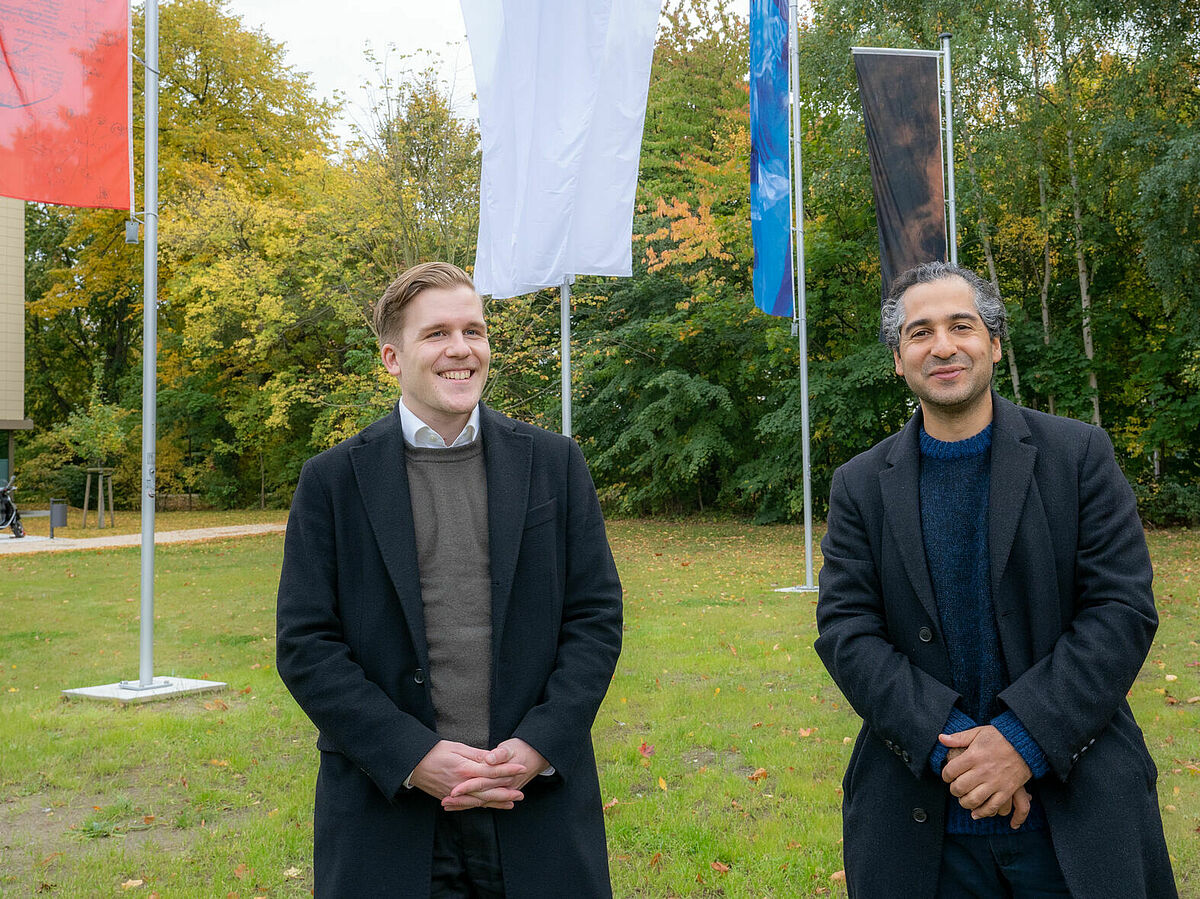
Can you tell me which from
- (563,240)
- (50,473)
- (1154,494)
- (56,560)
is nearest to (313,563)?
(563,240)

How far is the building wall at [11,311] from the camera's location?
26734 mm

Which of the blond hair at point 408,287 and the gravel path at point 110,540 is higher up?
the blond hair at point 408,287

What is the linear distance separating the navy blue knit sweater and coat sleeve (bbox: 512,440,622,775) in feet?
2.55

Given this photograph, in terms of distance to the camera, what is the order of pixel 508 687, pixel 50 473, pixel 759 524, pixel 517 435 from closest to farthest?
pixel 508 687 → pixel 517 435 → pixel 759 524 → pixel 50 473

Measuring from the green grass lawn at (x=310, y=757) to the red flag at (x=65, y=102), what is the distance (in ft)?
11.8

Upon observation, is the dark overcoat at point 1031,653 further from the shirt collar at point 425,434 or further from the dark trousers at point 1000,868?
the shirt collar at point 425,434

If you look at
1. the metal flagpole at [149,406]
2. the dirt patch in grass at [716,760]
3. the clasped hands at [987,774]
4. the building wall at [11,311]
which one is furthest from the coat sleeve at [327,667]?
the building wall at [11,311]

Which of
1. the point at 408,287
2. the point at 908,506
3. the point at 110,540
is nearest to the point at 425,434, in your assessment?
the point at 408,287

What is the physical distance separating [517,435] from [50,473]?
3393 centimetres

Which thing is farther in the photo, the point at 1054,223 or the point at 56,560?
the point at 1054,223

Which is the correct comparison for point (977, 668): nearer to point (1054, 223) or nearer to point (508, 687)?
point (508, 687)

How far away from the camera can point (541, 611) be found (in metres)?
2.49

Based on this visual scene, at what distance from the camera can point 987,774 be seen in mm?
2174

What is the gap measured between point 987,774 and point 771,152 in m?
10.1
